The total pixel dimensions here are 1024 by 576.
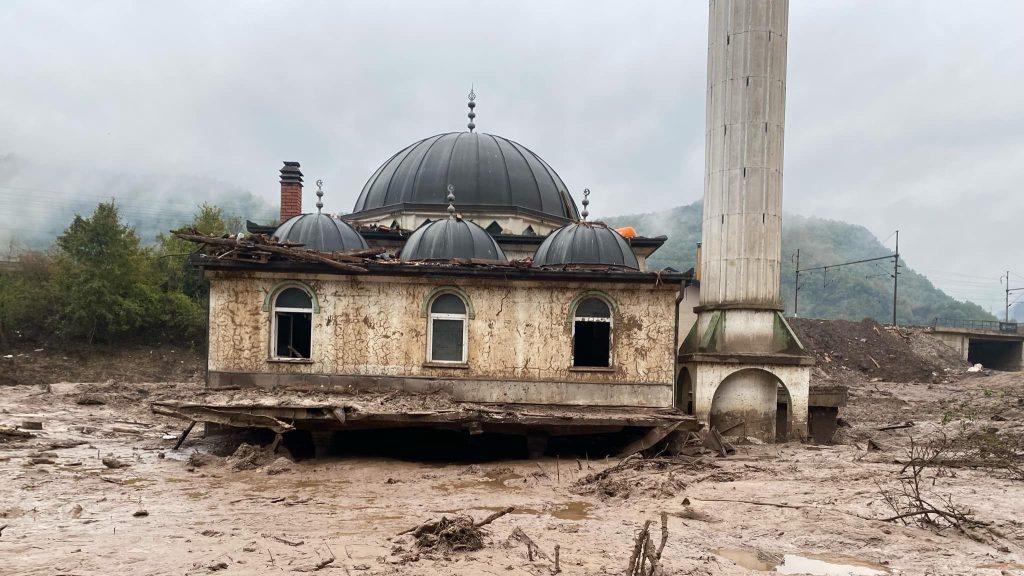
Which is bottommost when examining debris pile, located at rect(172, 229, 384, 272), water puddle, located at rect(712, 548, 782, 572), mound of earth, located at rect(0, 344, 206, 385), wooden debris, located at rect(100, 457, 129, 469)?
mound of earth, located at rect(0, 344, 206, 385)

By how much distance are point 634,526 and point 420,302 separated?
708 cm

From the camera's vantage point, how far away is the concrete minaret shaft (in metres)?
18.3

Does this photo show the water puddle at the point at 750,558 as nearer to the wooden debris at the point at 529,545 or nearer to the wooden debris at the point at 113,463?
the wooden debris at the point at 529,545

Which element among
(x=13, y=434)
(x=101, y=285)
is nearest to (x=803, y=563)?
(x=13, y=434)

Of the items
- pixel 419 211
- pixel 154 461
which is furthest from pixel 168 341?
pixel 154 461

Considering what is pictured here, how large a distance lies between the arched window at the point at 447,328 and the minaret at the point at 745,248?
5.74 meters

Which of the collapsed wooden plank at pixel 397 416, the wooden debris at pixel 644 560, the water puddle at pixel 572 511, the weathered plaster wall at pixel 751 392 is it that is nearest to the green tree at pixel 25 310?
the collapsed wooden plank at pixel 397 416

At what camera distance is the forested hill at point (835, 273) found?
9950 centimetres

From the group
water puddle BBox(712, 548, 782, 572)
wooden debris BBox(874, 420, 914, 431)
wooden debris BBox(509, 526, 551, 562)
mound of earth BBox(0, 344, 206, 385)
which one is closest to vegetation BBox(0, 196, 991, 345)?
mound of earth BBox(0, 344, 206, 385)

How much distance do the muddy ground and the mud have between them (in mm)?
34

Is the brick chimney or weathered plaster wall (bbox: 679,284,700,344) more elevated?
the brick chimney

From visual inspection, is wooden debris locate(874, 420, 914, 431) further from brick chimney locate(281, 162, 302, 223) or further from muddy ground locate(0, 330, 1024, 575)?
brick chimney locate(281, 162, 302, 223)

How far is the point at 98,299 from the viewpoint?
33281 millimetres

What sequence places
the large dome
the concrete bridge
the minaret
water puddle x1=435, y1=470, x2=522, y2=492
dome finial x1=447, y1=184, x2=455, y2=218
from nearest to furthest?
water puddle x1=435, y1=470, x2=522, y2=492, the minaret, dome finial x1=447, y1=184, x2=455, y2=218, the large dome, the concrete bridge
